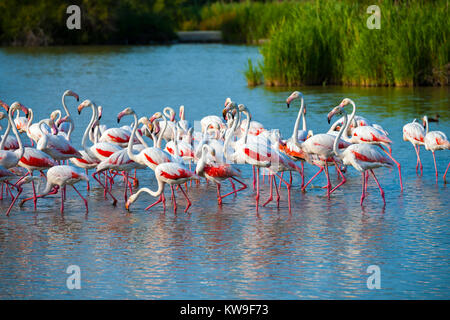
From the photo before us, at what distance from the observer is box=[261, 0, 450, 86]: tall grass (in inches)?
773

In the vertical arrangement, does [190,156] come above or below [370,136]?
below

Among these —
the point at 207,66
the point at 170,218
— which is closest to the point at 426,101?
the point at 170,218

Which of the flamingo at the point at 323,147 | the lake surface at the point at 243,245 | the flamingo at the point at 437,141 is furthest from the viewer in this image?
the flamingo at the point at 437,141

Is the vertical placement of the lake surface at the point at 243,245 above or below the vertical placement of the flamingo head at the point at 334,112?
below

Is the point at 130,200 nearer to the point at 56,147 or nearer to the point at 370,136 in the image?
the point at 56,147

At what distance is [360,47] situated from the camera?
65.2ft

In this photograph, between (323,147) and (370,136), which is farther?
(370,136)

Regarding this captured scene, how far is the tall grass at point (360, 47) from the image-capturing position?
19641mm

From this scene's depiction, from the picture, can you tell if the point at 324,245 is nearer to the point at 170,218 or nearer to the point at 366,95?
the point at 170,218

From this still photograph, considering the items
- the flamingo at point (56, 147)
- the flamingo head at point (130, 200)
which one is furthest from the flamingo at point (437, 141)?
the flamingo at point (56, 147)

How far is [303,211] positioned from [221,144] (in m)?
1.83

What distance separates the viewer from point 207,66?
→ 107ft

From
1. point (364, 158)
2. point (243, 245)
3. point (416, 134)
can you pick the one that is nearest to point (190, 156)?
point (364, 158)

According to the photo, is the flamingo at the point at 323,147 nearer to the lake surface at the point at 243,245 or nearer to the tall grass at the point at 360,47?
the lake surface at the point at 243,245
